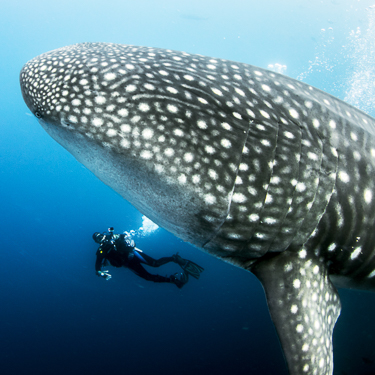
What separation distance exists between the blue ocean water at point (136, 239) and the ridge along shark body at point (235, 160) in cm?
1336

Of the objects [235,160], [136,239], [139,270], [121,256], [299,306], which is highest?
[235,160]

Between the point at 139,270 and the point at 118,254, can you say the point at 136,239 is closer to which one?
the point at 139,270

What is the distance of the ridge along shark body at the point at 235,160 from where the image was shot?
134 centimetres

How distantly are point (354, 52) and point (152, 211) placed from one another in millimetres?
71798

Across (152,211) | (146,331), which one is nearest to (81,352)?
(146,331)

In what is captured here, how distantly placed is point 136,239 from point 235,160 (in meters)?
31.6

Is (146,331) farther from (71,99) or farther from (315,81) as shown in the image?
(315,81)

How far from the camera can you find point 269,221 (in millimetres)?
1503

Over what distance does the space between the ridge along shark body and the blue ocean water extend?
13.4m

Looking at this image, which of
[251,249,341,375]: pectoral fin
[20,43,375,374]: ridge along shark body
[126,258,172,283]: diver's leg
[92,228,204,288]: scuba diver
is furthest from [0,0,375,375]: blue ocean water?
[20,43,375,374]: ridge along shark body

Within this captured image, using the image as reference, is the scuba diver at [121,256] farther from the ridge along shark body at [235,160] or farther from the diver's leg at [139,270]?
the ridge along shark body at [235,160]

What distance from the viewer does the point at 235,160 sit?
1.39 m

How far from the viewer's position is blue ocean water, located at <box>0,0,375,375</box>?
1781cm

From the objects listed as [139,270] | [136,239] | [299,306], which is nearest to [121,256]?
[139,270]
